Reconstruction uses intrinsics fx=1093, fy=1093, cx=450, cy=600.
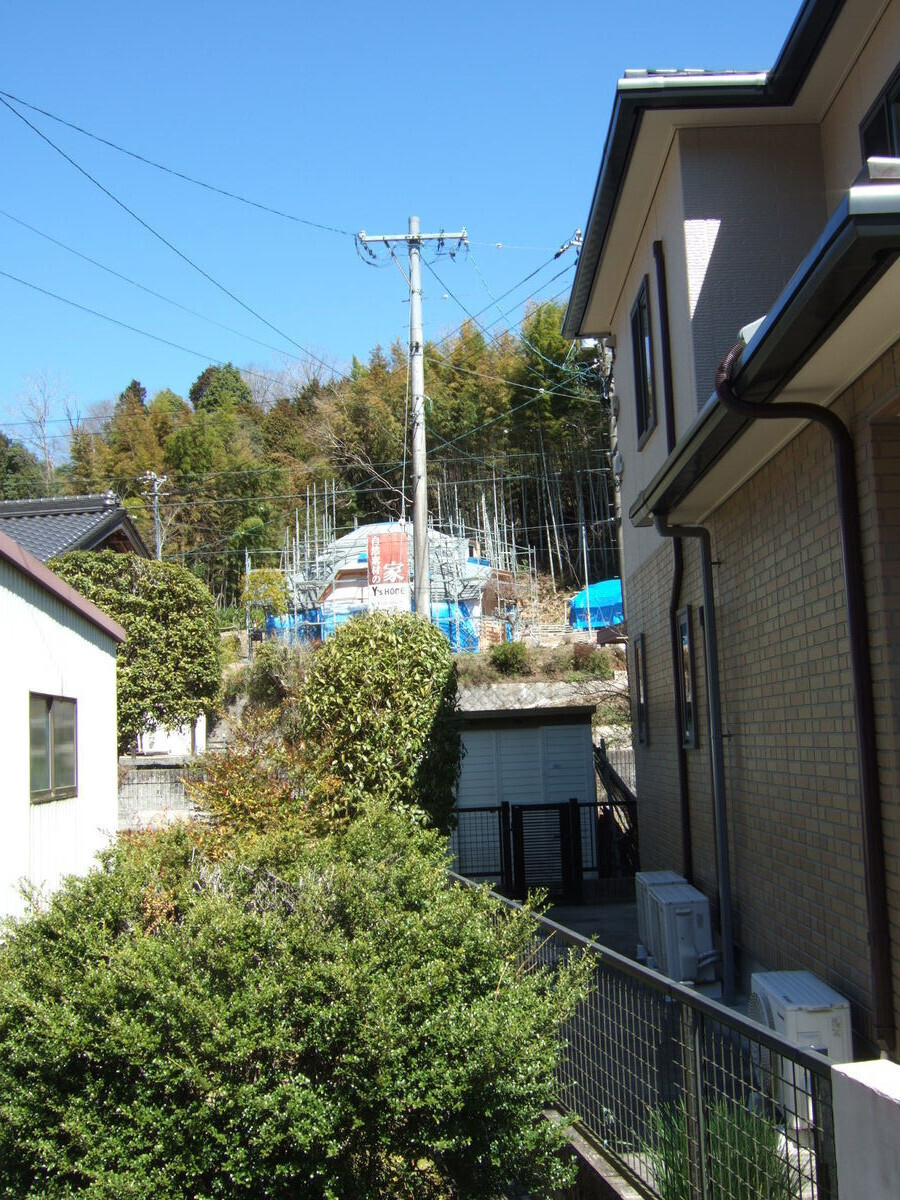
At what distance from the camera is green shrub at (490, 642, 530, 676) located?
1254 inches

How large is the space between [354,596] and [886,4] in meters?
36.8

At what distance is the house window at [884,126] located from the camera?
252 inches

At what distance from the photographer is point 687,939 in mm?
7469

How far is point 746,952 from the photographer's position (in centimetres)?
725

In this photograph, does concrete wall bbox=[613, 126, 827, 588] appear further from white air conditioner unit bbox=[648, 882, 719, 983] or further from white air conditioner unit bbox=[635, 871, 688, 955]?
white air conditioner unit bbox=[635, 871, 688, 955]

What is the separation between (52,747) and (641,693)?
19.7ft

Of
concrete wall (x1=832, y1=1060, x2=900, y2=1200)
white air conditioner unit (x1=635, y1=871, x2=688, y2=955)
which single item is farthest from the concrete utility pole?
concrete wall (x1=832, y1=1060, x2=900, y2=1200)

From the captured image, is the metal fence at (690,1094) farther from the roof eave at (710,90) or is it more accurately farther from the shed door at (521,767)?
the shed door at (521,767)

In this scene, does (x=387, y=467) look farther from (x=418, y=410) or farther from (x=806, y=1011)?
(x=806, y=1011)

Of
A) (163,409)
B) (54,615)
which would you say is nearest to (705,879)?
(54,615)

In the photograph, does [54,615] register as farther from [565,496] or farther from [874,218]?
[565,496]

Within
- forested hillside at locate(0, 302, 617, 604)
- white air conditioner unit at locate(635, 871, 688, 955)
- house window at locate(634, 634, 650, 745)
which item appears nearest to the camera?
white air conditioner unit at locate(635, 871, 688, 955)

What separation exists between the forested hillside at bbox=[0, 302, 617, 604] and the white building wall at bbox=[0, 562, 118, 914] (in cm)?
3469

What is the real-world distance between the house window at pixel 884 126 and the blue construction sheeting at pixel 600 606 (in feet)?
105
